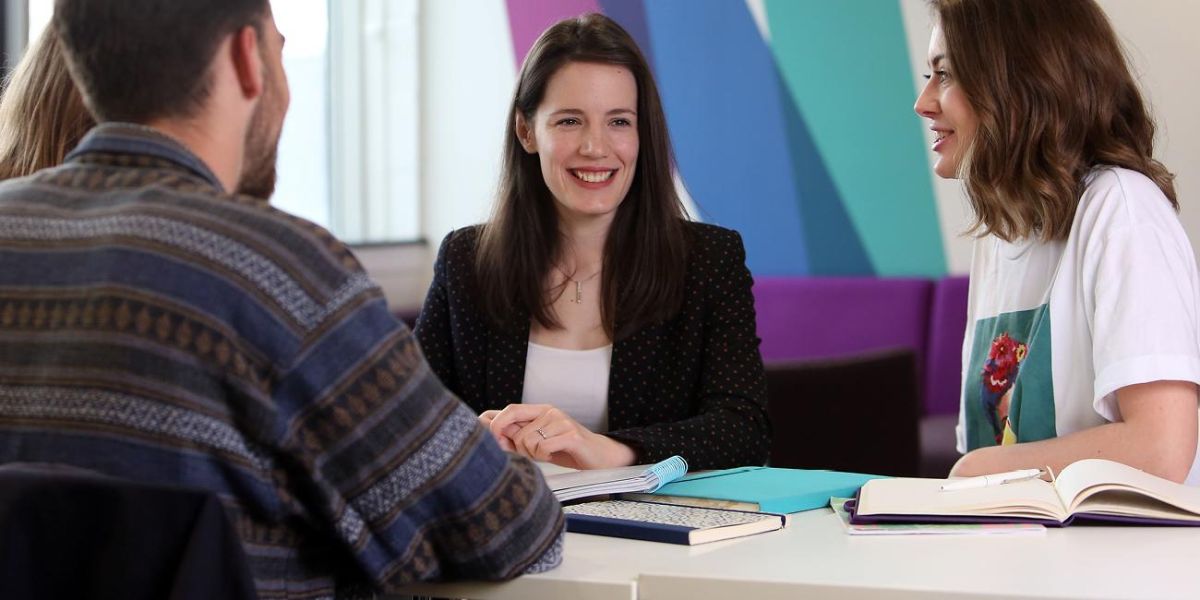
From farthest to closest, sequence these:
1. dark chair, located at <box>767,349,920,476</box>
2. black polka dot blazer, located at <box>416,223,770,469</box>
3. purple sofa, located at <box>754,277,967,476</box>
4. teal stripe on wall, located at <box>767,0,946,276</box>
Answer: teal stripe on wall, located at <box>767,0,946,276</box>, purple sofa, located at <box>754,277,967,476</box>, dark chair, located at <box>767,349,920,476</box>, black polka dot blazer, located at <box>416,223,770,469</box>

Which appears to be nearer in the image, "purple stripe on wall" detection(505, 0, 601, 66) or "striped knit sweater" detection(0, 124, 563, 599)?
"striped knit sweater" detection(0, 124, 563, 599)

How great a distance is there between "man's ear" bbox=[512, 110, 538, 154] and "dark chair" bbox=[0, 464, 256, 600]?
62.1 inches

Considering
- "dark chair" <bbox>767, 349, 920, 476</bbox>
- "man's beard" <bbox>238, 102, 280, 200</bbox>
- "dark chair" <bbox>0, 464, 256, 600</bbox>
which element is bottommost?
"dark chair" <bbox>767, 349, 920, 476</bbox>

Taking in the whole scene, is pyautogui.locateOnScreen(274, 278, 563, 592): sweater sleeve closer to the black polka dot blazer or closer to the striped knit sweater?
the striped knit sweater

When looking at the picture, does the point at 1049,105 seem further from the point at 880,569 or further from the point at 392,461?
the point at 392,461

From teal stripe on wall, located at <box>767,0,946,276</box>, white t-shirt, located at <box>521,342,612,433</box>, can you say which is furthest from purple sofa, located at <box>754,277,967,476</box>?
white t-shirt, located at <box>521,342,612,433</box>

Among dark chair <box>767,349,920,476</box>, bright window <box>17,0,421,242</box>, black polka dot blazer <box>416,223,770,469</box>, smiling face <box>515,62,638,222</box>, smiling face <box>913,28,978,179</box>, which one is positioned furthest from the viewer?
bright window <box>17,0,421,242</box>

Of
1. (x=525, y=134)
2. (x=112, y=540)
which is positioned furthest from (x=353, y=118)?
(x=112, y=540)

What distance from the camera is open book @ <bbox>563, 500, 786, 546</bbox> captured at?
1.50 meters

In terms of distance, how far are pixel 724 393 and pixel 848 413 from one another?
1.36 metres

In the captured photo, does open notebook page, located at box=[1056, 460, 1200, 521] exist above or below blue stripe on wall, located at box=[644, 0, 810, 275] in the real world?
below

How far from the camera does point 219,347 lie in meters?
1.12

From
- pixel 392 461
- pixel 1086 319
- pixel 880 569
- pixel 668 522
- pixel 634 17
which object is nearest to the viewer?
pixel 392 461

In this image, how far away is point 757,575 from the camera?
1316 mm
